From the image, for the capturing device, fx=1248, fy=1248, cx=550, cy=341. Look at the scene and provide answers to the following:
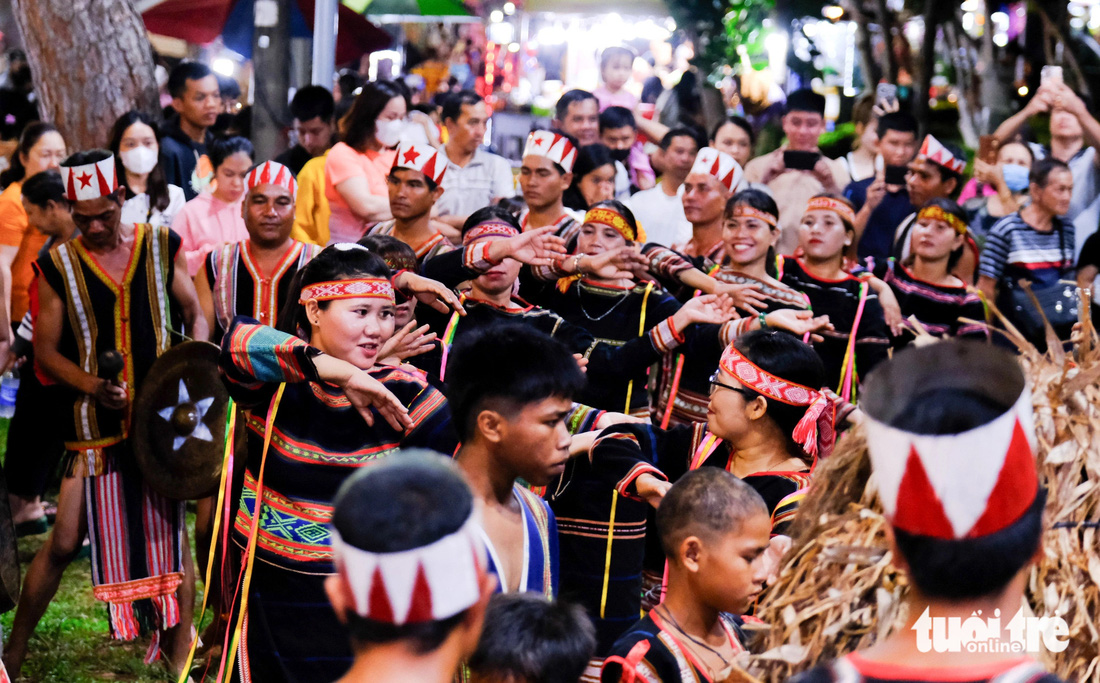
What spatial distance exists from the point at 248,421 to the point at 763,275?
2741 millimetres

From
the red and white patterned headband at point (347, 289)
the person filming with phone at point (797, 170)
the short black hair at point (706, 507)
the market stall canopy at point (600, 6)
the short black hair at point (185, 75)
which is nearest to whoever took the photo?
the short black hair at point (706, 507)

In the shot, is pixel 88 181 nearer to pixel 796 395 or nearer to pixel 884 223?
pixel 796 395

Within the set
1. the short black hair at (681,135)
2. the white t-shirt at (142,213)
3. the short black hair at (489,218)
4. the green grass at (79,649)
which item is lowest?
the green grass at (79,649)

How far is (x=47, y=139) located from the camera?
7.51 m

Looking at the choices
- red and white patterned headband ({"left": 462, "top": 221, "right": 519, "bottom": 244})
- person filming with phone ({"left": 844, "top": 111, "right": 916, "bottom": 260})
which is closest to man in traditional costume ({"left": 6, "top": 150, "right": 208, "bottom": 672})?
red and white patterned headband ({"left": 462, "top": 221, "right": 519, "bottom": 244})

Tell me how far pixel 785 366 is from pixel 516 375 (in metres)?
1.17

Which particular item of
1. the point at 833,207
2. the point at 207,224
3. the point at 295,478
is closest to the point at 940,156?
the point at 833,207

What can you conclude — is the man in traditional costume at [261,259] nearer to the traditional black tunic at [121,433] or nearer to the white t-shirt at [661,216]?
the traditional black tunic at [121,433]

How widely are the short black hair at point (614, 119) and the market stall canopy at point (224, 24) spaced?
19.9 feet

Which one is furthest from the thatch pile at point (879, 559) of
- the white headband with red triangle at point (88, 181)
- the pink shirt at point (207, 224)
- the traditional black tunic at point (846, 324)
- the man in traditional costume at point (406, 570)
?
the pink shirt at point (207, 224)

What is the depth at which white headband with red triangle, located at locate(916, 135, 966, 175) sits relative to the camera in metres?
7.44

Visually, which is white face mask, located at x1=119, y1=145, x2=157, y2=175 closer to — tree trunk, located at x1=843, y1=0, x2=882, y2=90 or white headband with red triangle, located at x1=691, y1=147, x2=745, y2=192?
white headband with red triangle, located at x1=691, y1=147, x2=745, y2=192

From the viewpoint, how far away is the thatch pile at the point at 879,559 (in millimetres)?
2410

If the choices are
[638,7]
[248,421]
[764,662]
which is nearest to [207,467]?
[248,421]
